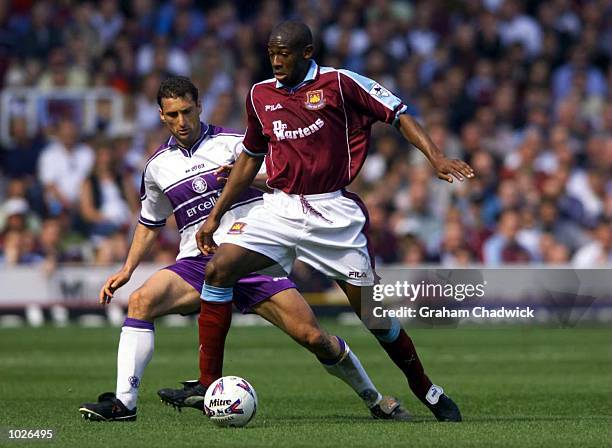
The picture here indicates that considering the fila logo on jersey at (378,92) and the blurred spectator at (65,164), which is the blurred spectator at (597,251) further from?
the fila logo on jersey at (378,92)

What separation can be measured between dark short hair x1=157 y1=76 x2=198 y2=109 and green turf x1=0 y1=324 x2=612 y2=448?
2.19 metres

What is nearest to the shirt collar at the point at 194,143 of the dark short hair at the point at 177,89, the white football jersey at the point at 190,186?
the white football jersey at the point at 190,186

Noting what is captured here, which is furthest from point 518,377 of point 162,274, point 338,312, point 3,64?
point 3,64

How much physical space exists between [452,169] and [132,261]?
2.58m

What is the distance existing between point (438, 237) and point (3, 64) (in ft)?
25.1

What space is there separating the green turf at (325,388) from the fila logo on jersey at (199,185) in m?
1.57

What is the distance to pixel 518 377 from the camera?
12891 mm

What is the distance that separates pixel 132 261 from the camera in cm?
965

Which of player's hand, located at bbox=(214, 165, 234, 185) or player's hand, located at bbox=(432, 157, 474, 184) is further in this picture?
player's hand, located at bbox=(214, 165, 234, 185)

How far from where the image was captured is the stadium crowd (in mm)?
20219

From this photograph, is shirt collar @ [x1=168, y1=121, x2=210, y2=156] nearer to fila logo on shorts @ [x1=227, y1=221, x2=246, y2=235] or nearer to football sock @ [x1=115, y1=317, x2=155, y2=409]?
fila logo on shorts @ [x1=227, y1=221, x2=246, y2=235]


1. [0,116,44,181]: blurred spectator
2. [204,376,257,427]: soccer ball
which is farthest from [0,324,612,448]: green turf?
[0,116,44,181]: blurred spectator

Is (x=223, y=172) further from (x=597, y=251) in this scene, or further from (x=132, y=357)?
(x=597, y=251)

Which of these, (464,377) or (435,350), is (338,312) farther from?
(464,377)
